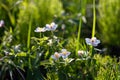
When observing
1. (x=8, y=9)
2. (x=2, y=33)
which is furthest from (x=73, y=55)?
(x=8, y=9)

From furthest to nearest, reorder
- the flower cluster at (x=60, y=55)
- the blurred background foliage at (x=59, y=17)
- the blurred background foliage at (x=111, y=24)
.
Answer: the blurred background foliage at (x=111, y=24) → the blurred background foliage at (x=59, y=17) → the flower cluster at (x=60, y=55)

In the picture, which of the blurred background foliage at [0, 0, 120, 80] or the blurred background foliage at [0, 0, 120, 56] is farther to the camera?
the blurred background foliage at [0, 0, 120, 56]

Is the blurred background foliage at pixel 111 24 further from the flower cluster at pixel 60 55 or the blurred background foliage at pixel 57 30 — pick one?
the flower cluster at pixel 60 55

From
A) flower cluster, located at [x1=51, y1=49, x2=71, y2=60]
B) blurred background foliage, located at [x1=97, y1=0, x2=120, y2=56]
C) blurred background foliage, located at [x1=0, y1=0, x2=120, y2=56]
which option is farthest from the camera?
blurred background foliage, located at [x1=97, y1=0, x2=120, y2=56]

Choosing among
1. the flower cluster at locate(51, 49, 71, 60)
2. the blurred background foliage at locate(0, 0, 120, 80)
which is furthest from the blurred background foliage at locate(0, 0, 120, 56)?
the flower cluster at locate(51, 49, 71, 60)

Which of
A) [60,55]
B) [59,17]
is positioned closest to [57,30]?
[60,55]

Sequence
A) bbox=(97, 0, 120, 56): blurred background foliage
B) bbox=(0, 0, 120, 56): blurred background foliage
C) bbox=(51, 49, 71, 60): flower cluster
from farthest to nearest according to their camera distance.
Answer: bbox=(97, 0, 120, 56): blurred background foliage → bbox=(0, 0, 120, 56): blurred background foliage → bbox=(51, 49, 71, 60): flower cluster

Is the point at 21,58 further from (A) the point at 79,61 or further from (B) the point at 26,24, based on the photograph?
(B) the point at 26,24

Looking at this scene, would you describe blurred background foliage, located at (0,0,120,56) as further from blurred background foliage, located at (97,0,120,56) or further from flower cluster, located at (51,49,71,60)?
flower cluster, located at (51,49,71,60)

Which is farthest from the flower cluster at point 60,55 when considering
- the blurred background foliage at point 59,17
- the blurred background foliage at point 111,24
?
the blurred background foliage at point 111,24

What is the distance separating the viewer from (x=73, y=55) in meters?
2.31

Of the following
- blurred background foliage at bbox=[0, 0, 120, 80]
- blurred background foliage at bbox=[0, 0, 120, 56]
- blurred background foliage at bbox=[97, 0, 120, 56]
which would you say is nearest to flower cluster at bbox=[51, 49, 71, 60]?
blurred background foliage at bbox=[0, 0, 120, 80]

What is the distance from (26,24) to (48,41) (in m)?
0.94

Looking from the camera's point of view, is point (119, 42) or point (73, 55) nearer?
point (73, 55)
